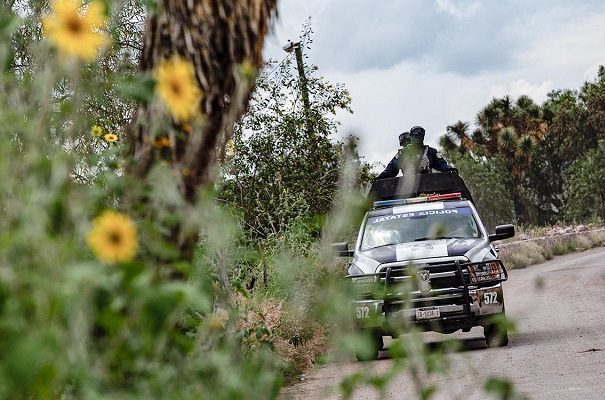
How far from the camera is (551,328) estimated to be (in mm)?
16172

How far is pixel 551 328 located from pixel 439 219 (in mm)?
2540

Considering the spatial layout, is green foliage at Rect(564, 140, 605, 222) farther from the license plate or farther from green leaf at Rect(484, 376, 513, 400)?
green leaf at Rect(484, 376, 513, 400)

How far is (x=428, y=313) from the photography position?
44.7 ft

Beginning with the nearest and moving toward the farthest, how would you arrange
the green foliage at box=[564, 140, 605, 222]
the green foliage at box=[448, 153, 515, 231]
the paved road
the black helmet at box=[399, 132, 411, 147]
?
the paved road
the black helmet at box=[399, 132, 411, 147]
the green foliage at box=[564, 140, 605, 222]
the green foliage at box=[448, 153, 515, 231]

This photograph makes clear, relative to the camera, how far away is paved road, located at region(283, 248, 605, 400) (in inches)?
405

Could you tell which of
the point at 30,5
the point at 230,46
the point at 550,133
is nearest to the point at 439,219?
the point at 30,5

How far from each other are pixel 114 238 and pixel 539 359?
1043 cm

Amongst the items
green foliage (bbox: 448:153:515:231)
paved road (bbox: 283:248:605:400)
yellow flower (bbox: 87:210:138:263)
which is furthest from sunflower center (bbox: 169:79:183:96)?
green foliage (bbox: 448:153:515:231)

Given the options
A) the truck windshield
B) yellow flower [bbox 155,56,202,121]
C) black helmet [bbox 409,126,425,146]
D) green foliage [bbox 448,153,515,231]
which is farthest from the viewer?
green foliage [bbox 448,153,515,231]

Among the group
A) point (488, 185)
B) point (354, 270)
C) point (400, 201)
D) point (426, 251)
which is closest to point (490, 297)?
point (426, 251)

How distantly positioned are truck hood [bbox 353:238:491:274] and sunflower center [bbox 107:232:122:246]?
1107 centimetres

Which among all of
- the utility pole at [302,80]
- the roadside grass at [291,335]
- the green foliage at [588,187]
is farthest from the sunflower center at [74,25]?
the green foliage at [588,187]

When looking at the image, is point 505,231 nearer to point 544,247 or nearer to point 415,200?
point 415,200

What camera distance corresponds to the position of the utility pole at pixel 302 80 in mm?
22906
